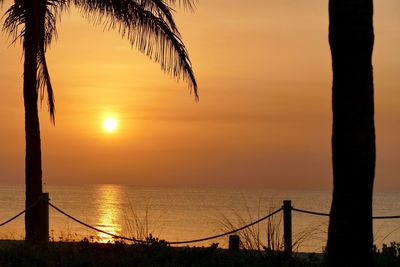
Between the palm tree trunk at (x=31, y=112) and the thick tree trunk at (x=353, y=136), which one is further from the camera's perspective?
the palm tree trunk at (x=31, y=112)

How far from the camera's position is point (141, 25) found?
52.9ft

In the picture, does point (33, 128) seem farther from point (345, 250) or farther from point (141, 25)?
point (345, 250)

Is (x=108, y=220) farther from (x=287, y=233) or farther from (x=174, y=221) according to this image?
(x=287, y=233)

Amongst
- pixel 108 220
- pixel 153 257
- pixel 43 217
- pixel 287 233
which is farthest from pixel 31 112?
pixel 108 220

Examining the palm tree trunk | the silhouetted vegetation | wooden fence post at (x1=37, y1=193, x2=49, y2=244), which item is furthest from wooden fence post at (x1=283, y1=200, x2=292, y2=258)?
the palm tree trunk

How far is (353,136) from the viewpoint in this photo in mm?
9453

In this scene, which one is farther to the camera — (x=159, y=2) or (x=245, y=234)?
(x=159, y=2)

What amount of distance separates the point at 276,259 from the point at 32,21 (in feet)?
23.8

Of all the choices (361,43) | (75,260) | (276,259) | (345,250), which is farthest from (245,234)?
(361,43)

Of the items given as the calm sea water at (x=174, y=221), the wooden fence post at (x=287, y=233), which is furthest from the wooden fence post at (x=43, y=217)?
the wooden fence post at (x=287, y=233)

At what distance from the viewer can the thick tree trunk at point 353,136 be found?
945 cm

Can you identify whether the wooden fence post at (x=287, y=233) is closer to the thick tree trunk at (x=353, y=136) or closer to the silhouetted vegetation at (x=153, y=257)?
the silhouetted vegetation at (x=153, y=257)

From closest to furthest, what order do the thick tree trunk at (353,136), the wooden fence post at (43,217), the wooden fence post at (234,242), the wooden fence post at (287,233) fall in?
1. the thick tree trunk at (353,136)
2. the wooden fence post at (287,233)
3. the wooden fence post at (234,242)
4. the wooden fence post at (43,217)

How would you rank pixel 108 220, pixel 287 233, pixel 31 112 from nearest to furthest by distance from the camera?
pixel 287 233 < pixel 31 112 < pixel 108 220
